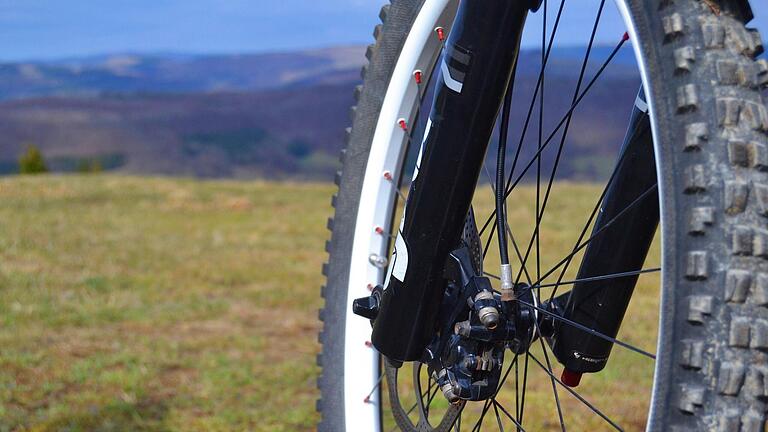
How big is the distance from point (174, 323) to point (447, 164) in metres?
3.58

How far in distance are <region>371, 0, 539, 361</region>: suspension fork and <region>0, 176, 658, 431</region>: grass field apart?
5.04 ft

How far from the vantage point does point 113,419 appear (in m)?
3.42

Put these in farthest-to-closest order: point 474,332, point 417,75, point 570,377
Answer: point 417,75 < point 570,377 < point 474,332

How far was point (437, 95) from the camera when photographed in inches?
73.0

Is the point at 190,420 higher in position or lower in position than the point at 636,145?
lower

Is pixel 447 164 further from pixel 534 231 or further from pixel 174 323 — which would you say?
pixel 174 323

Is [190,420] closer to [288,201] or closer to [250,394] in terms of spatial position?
[250,394]

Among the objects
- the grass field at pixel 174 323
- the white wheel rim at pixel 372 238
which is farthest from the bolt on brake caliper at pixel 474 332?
the grass field at pixel 174 323

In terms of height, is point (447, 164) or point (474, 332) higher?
point (447, 164)

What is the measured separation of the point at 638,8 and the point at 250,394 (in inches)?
110

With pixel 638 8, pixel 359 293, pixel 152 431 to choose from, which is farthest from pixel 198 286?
pixel 638 8

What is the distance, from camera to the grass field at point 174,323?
357 cm

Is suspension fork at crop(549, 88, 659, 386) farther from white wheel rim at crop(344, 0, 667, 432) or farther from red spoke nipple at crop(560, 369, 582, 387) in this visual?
white wheel rim at crop(344, 0, 667, 432)

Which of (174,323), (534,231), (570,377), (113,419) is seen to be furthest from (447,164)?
(174,323)
